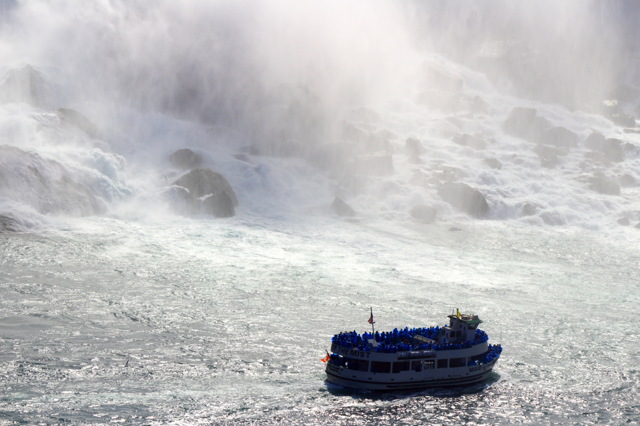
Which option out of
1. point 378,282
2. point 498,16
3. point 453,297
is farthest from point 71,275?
point 498,16

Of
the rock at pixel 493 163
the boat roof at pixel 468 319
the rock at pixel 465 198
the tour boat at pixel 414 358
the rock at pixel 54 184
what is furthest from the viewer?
the rock at pixel 493 163

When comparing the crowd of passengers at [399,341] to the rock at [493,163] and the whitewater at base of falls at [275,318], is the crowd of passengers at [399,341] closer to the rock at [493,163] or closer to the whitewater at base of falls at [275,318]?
the whitewater at base of falls at [275,318]

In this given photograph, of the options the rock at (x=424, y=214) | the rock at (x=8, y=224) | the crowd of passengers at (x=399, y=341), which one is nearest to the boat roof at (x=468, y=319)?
the crowd of passengers at (x=399, y=341)

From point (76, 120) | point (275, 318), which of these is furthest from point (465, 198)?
point (275, 318)

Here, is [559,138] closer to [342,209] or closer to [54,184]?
[342,209]

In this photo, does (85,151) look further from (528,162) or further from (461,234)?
(528,162)

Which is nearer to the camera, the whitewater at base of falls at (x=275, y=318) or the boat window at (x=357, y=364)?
the whitewater at base of falls at (x=275, y=318)

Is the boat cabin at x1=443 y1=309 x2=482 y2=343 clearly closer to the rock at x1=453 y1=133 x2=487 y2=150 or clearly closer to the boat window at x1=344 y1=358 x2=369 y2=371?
the boat window at x1=344 y1=358 x2=369 y2=371
